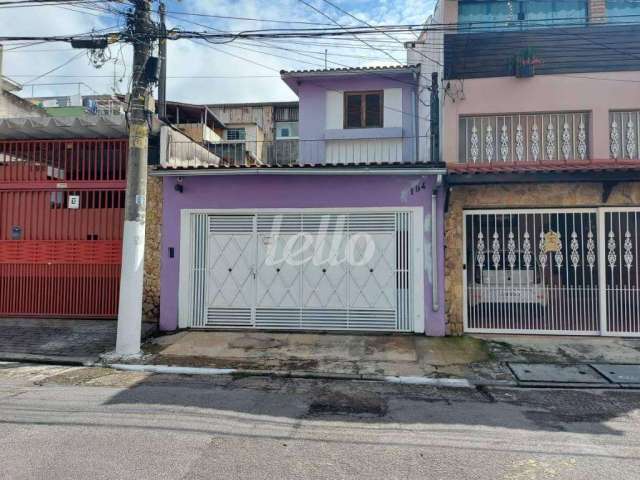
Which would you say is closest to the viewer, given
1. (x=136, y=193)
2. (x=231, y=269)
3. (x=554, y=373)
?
(x=554, y=373)

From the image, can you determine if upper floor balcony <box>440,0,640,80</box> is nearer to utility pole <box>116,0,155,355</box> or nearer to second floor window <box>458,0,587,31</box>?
second floor window <box>458,0,587,31</box>

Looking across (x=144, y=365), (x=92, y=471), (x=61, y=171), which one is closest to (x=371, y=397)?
(x=92, y=471)

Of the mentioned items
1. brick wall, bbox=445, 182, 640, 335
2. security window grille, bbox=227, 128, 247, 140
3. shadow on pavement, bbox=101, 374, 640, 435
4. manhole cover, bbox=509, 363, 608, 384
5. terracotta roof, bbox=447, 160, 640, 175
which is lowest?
shadow on pavement, bbox=101, 374, 640, 435

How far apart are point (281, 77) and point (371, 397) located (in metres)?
11.0

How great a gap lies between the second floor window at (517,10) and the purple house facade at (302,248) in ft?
13.2

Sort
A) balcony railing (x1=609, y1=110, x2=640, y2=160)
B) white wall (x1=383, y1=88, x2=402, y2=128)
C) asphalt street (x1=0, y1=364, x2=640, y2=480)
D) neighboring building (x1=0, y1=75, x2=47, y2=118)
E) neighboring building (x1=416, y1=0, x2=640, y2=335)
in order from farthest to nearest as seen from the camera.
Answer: neighboring building (x1=0, y1=75, x2=47, y2=118)
white wall (x1=383, y1=88, x2=402, y2=128)
balcony railing (x1=609, y1=110, x2=640, y2=160)
neighboring building (x1=416, y1=0, x2=640, y2=335)
asphalt street (x1=0, y1=364, x2=640, y2=480)

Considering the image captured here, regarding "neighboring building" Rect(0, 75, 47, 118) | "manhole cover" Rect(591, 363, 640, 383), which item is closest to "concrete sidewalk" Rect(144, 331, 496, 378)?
"manhole cover" Rect(591, 363, 640, 383)

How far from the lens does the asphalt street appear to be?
3.30 metres

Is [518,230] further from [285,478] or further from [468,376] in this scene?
[285,478]

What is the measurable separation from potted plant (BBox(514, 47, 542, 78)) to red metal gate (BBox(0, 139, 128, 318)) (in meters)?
8.26

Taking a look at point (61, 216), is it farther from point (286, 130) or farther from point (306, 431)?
point (286, 130)

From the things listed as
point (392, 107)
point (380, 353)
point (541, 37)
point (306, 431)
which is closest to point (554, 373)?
point (380, 353)

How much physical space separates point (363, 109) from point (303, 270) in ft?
23.2

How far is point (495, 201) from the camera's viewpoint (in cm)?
809
